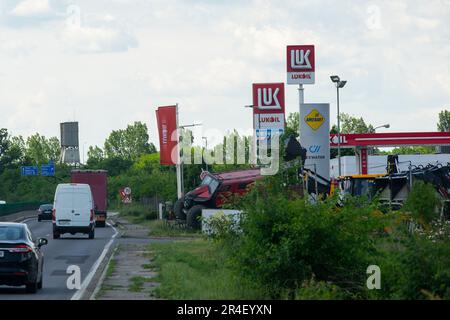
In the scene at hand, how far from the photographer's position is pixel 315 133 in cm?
3684

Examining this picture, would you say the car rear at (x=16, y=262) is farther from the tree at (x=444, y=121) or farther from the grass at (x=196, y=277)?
the tree at (x=444, y=121)

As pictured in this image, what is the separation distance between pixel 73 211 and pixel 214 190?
7.74 meters

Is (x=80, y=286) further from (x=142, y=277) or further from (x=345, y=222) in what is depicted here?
(x=345, y=222)

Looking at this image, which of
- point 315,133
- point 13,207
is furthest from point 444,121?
point 315,133

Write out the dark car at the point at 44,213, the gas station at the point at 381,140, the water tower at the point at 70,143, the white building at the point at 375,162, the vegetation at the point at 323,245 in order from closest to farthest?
the vegetation at the point at 323,245
the gas station at the point at 381,140
the white building at the point at 375,162
the dark car at the point at 44,213
the water tower at the point at 70,143

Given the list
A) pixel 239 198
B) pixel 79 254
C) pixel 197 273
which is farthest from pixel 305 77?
pixel 197 273

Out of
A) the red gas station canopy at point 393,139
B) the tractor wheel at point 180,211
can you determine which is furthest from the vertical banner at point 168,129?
the red gas station canopy at point 393,139

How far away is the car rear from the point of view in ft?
72.6

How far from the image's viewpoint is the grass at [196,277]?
19.6 metres

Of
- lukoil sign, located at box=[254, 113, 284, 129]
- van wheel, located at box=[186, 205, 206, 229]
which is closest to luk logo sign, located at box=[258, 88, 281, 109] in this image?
lukoil sign, located at box=[254, 113, 284, 129]

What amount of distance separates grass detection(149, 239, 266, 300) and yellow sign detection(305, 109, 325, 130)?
5.62 meters

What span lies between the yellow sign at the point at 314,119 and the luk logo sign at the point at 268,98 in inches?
684

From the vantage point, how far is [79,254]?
36.2 metres
